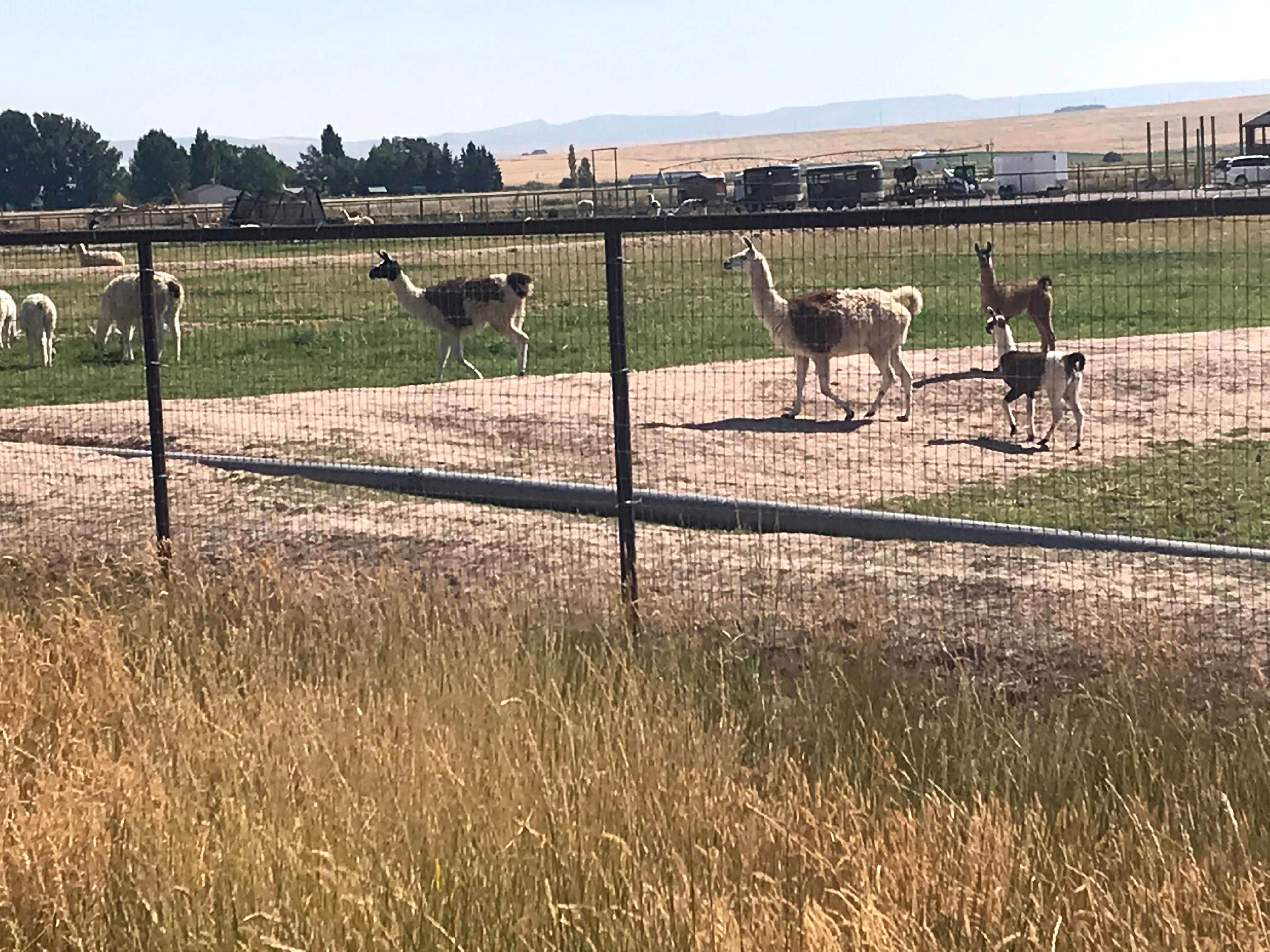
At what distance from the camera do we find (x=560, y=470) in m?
13.9

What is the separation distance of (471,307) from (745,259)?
5343mm

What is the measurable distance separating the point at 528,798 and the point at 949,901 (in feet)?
4.46

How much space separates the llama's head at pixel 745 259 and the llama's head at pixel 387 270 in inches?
186

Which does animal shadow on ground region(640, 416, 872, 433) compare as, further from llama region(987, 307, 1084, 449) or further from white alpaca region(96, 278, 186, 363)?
white alpaca region(96, 278, 186, 363)

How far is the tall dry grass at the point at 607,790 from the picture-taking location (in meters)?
4.72

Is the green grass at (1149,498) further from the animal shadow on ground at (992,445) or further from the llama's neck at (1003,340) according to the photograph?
the llama's neck at (1003,340)

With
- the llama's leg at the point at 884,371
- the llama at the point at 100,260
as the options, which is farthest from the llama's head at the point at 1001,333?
the llama at the point at 100,260

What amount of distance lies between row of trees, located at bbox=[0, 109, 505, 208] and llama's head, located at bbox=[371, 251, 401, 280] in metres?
98.8

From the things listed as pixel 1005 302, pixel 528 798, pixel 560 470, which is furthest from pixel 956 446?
pixel 528 798

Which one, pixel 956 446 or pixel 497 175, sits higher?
pixel 497 175

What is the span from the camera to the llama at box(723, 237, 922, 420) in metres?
17.0

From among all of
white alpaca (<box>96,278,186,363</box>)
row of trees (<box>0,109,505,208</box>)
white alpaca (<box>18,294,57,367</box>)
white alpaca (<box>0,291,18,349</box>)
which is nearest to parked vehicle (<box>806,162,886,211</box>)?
white alpaca (<box>0,291,18,349</box>)

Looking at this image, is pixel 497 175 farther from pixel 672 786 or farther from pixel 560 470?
pixel 672 786

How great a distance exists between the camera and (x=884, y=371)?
17.5 meters
